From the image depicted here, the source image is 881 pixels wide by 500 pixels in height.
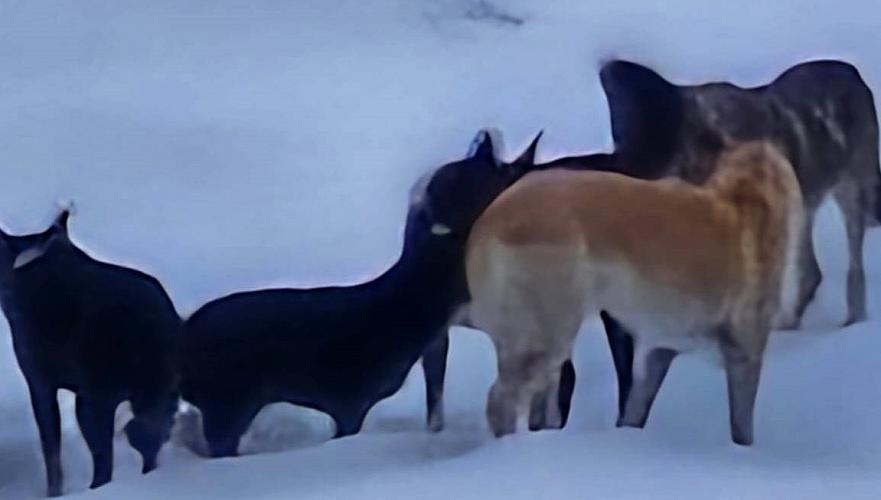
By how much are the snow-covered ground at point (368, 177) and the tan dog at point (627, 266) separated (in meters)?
0.06

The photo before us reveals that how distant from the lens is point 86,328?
31.2 inches

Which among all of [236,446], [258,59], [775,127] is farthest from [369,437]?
[258,59]

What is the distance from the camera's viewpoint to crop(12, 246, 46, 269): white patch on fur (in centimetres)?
79

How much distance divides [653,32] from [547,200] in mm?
470

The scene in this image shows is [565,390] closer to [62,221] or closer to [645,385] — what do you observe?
[645,385]

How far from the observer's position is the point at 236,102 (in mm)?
1185

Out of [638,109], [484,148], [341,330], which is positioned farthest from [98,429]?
[638,109]

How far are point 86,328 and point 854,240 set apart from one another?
50 cm

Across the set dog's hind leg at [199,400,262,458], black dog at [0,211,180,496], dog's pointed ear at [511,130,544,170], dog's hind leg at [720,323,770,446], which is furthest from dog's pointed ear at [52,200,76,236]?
dog's hind leg at [720,323,770,446]

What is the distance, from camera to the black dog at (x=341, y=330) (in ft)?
2.64

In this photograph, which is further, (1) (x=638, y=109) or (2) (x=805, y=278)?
(2) (x=805, y=278)

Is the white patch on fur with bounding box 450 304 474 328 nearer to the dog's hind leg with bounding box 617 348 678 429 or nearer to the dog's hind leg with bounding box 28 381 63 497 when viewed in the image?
the dog's hind leg with bounding box 617 348 678 429

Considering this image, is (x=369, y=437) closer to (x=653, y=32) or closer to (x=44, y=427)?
(x=44, y=427)

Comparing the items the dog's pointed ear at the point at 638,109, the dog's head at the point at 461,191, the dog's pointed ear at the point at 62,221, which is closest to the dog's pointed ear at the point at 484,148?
the dog's head at the point at 461,191
